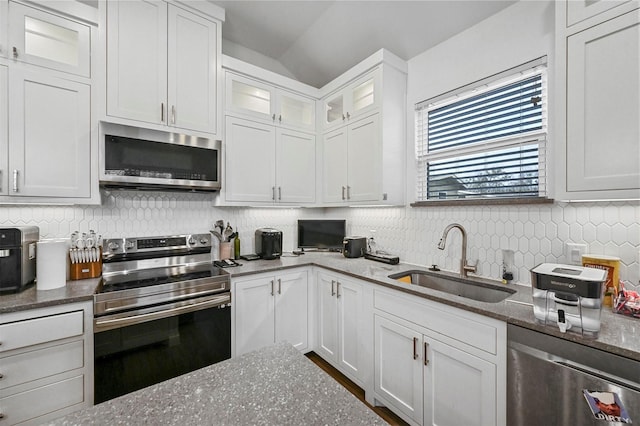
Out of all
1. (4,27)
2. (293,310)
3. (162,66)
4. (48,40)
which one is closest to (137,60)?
(162,66)

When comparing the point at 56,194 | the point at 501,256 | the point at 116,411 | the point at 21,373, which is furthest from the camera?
the point at 501,256

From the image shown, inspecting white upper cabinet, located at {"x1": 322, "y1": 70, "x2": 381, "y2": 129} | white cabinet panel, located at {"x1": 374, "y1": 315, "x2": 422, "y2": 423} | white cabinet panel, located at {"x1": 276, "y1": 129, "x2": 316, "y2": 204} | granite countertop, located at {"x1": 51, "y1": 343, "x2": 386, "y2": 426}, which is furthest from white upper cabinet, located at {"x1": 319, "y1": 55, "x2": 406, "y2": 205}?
granite countertop, located at {"x1": 51, "y1": 343, "x2": 386, "y2": 426}

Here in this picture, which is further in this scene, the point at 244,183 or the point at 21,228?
the point at 244,183

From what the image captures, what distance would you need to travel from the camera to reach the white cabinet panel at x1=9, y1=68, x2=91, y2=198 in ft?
5.27

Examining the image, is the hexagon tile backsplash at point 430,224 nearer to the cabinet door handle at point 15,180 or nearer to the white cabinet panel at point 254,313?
the cabinet door handle at point 15,180

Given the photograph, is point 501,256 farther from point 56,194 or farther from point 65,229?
point 65,229

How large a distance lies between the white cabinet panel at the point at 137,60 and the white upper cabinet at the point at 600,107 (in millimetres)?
2454

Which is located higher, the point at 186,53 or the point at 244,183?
the point at 186,53

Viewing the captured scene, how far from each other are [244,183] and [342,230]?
116 cm

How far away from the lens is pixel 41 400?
1403 mm

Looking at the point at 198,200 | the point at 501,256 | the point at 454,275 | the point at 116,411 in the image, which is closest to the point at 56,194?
the point at 198,200

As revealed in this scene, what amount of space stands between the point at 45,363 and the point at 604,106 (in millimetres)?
2975

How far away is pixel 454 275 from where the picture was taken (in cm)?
201

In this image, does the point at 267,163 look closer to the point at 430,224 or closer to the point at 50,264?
the point at 430,224
